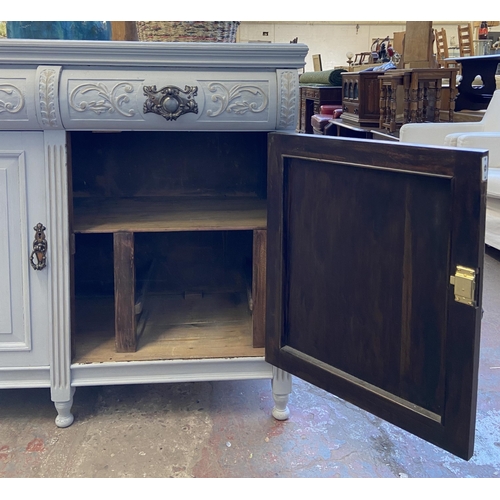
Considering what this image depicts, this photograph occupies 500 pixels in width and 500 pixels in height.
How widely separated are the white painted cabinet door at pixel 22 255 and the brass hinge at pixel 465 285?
30.2 inches

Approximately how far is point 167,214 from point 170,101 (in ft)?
1.05

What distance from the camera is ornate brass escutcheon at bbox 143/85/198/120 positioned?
1.09 m

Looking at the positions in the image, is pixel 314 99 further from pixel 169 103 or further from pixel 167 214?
pixel 169 103

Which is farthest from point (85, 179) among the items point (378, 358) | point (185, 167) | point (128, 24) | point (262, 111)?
point (378, 358)

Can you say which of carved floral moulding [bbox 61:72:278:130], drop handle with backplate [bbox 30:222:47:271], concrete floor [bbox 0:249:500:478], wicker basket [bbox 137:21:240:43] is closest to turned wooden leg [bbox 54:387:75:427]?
concrete floor [bbox 0:249:500:478]

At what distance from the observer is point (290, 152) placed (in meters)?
1.09

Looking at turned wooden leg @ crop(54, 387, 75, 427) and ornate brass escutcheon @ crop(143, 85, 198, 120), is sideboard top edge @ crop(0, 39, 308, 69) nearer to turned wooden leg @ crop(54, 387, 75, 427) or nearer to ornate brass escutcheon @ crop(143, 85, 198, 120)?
ornate brass escutcheon @ crop(143, 85, 198, 120)

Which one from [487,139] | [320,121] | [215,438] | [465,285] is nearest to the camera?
[465,285]

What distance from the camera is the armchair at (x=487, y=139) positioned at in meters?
2.60

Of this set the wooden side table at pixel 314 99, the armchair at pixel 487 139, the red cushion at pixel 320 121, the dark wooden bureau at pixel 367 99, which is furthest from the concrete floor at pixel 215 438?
the wooden side table at pixel 314 99

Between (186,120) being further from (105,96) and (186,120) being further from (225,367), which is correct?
(225,367)

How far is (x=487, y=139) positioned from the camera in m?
2.74

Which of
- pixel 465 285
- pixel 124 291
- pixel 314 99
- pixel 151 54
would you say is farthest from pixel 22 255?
pixel 314 99

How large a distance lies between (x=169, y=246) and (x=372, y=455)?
2.78ft
